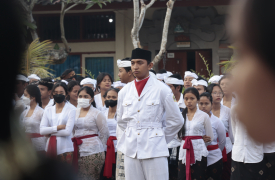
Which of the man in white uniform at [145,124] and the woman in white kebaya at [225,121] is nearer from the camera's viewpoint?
the man in white uniform at [145,124]

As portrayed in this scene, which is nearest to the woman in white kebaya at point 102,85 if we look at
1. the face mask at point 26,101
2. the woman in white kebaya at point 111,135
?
the woman in white kebaya at point 111,135

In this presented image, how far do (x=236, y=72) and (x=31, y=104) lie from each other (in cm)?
502

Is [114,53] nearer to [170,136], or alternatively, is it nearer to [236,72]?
[170,136]

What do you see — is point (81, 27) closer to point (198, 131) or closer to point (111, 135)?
point (111, 135)

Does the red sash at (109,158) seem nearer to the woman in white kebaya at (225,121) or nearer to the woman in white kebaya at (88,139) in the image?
the woman in white kebaya at (88,139)

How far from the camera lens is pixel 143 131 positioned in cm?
347

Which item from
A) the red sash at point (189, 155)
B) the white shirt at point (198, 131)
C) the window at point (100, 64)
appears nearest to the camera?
the red sash at point (189, 155)

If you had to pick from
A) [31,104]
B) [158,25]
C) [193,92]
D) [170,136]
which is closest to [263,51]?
[170,136]

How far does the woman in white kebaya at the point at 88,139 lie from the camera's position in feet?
16.6

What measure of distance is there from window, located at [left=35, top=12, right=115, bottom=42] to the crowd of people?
7444 millimetres

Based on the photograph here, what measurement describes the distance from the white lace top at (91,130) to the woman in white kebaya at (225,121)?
1.88 meters

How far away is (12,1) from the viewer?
897 mm

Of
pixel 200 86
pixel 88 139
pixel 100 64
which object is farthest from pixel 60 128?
pixel 100 64

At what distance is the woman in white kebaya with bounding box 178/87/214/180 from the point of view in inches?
183
